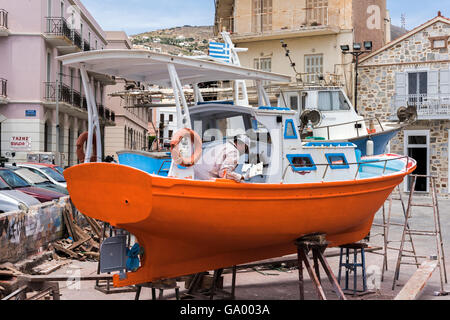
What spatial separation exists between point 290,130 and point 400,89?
21883 mm

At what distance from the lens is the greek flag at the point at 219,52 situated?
1002 centimetres

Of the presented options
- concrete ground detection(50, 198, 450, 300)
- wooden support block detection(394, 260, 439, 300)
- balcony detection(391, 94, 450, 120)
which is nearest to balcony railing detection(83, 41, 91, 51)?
balcony detection(391, 94, 450, 120)

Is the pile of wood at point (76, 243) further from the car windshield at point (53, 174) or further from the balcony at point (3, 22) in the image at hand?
the balcony at point (3, 22)

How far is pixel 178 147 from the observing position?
666 centimetres

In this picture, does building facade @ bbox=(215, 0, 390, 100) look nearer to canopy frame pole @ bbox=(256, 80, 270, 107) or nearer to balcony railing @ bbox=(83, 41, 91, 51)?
balcony railing @ bbox=(83, 41, 91, 51)

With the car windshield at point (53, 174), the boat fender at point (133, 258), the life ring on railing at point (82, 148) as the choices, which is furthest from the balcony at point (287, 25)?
the boat fender at point (133, 258)

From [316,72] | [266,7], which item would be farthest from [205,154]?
[266,7]

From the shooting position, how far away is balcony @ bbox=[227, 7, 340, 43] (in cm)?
2936

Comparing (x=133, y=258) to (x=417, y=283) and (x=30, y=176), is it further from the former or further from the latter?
(x=30, y=176)

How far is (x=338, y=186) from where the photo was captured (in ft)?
25.8

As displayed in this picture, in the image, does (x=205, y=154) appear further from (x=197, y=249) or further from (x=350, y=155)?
(x=350, y=155)

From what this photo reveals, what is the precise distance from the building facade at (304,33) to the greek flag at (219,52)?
729 inches
